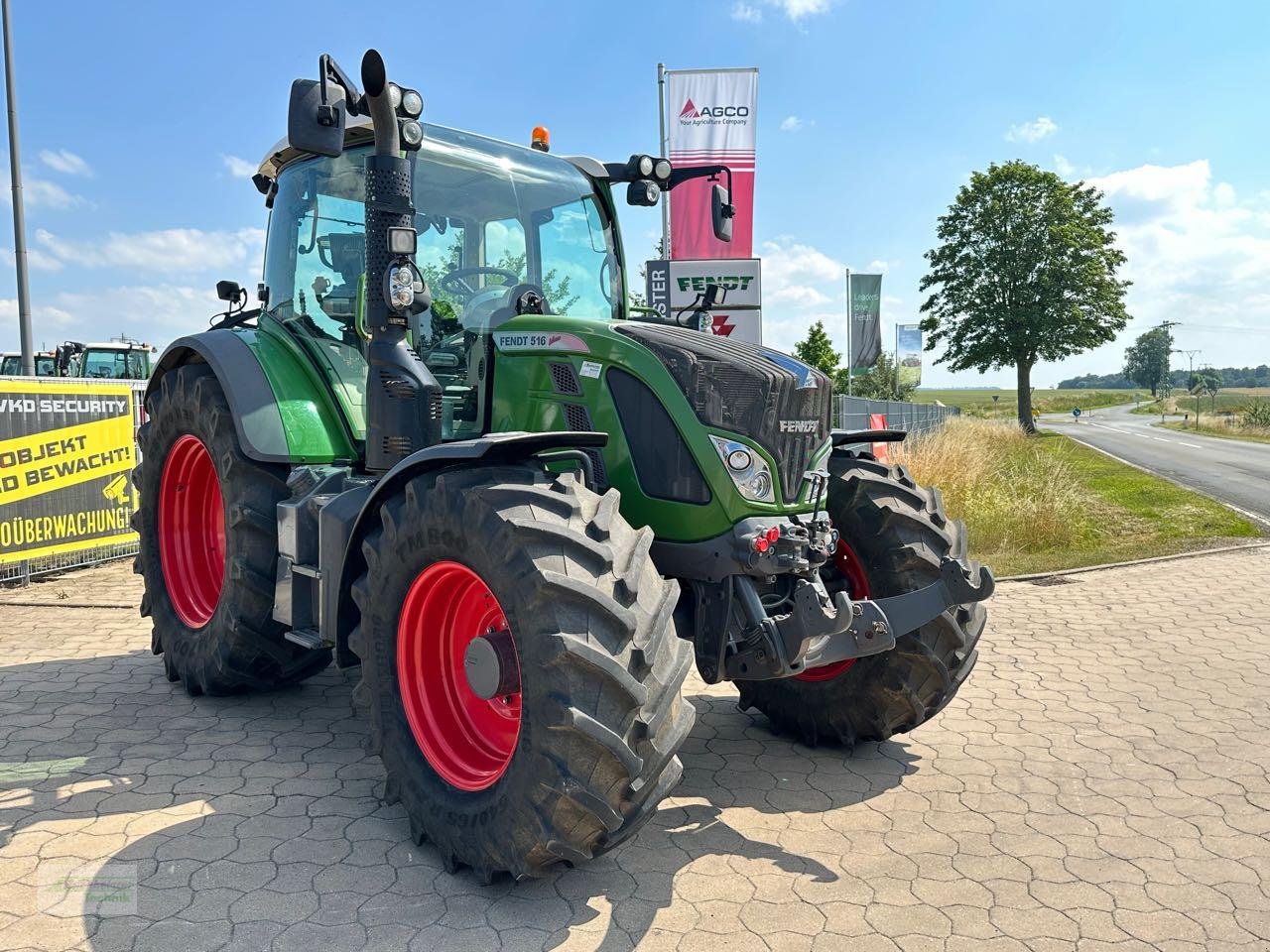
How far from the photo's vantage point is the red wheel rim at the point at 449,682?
3426 mm

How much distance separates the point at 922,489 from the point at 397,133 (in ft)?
9.02

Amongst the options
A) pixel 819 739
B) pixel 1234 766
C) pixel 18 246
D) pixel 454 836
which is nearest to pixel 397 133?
pixel 454 836

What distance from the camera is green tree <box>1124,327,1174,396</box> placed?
5635 inches

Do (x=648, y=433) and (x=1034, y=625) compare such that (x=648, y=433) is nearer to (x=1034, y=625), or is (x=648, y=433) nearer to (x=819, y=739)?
(x=819, y=739)

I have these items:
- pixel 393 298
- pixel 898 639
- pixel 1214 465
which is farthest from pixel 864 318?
pixel 393 298

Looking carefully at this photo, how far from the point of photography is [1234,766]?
13.8 ft

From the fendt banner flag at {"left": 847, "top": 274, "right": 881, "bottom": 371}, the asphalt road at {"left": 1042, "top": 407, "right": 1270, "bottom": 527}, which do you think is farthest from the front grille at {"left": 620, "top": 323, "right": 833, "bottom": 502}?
the fendt banner flag at {"left": 847, "top": 274, "right": 881, "bottom": 371}

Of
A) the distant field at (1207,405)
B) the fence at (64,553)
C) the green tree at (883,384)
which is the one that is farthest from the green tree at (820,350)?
the distant field at (1207,405)

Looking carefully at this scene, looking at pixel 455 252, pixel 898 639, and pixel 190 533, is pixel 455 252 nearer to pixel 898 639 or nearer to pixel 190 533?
pixel 190 533

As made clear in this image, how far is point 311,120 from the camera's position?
3.32 metres

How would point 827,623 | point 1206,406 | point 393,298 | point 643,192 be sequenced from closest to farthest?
point 827,623, point 393,298, point 643,192, point 1206,406

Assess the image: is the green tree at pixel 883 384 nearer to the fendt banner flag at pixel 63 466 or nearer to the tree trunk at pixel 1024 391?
the tree trunk at pixel 1024 391

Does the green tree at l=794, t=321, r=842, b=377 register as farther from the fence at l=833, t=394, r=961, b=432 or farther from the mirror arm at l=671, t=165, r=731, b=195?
the mirror arm at l=671, t=165, r=731, b=195

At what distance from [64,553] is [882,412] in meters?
13.7
